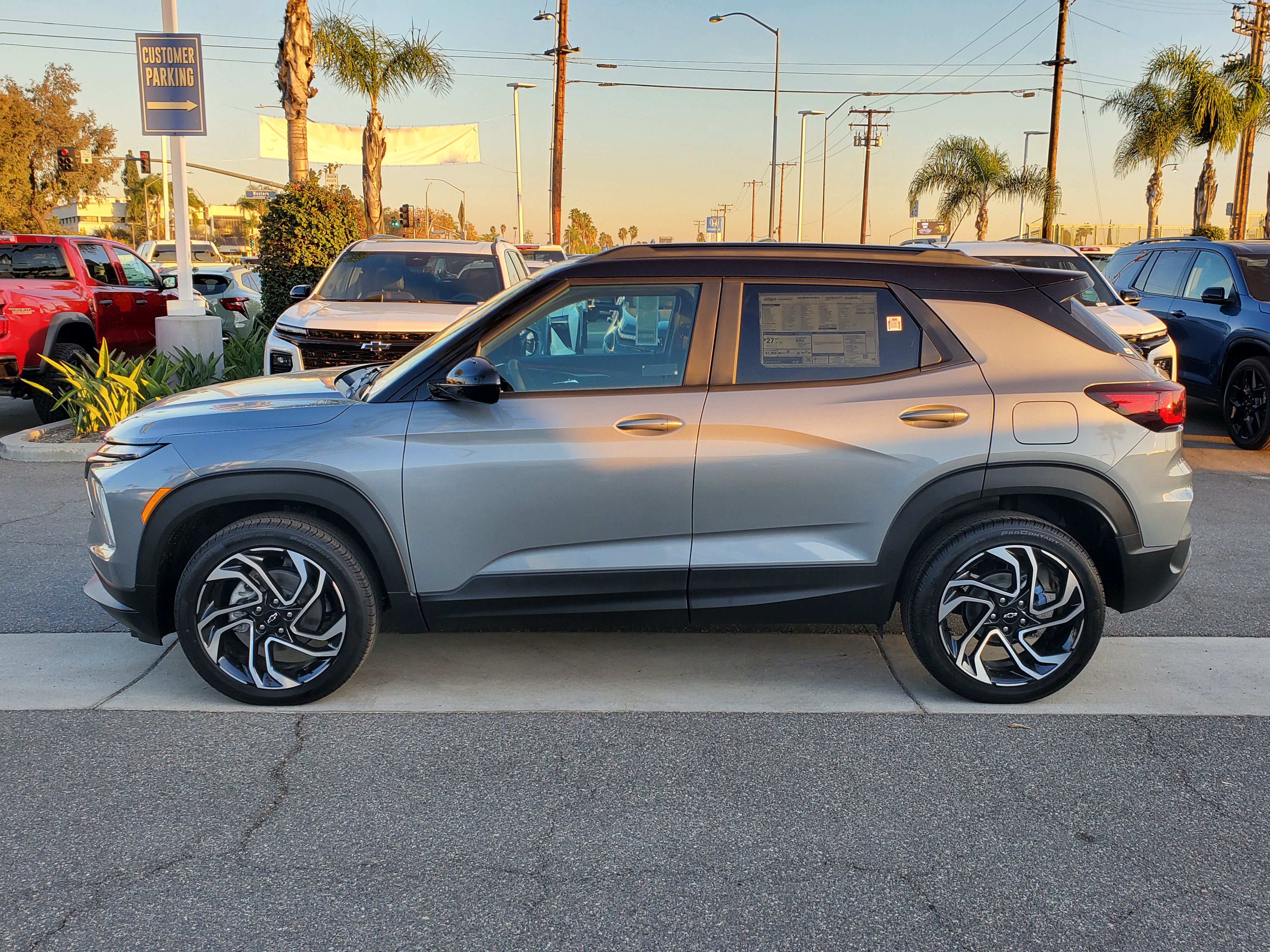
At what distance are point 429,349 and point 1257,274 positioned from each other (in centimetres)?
907

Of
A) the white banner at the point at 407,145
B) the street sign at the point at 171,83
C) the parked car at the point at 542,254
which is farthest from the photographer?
the white banner at the point at 407,145

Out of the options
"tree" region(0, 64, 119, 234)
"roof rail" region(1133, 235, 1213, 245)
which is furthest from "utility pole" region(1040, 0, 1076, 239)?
"tree" region(0, 64, 119, 234)

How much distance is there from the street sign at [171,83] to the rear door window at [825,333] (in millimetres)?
9489

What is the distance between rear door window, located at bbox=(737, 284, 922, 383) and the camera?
4023mm

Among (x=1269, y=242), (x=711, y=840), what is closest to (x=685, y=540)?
(x=711, y=840)

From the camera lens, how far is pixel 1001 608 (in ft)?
13.1

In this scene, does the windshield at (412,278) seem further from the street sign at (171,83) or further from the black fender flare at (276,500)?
the black fender flare at (276,500)

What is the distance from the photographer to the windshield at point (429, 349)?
13.3ft

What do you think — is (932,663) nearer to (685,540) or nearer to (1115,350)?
(685,540)

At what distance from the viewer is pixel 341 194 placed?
15445mm

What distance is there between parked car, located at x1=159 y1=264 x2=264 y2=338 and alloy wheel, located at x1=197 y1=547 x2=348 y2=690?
9683mm

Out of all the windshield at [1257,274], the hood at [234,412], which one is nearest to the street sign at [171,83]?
the hood at [234,412]

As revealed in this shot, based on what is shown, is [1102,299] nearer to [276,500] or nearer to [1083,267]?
[1083,267]

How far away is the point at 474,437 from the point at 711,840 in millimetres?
1688
